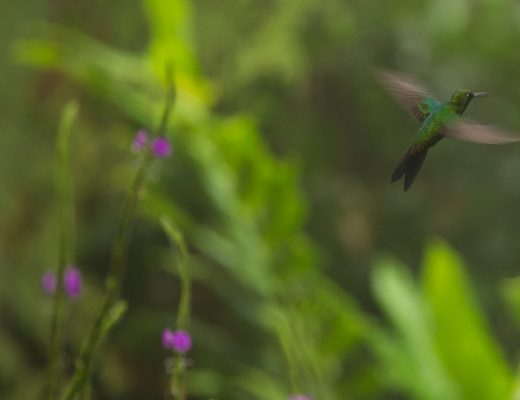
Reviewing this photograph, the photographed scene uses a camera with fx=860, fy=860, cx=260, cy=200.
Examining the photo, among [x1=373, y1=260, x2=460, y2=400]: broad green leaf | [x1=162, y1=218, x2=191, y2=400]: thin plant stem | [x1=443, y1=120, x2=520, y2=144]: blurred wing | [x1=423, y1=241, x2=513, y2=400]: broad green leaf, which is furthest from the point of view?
[x1=373, y1=260, x2=460, y2=400]: broad green leaf

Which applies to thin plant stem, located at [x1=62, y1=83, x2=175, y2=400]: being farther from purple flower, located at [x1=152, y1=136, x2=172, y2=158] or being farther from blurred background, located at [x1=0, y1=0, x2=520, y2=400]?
blurred background, located at [x1=0, y1=0, x2=520, y2=400]

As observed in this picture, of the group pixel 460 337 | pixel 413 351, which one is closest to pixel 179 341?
pixel 460 337

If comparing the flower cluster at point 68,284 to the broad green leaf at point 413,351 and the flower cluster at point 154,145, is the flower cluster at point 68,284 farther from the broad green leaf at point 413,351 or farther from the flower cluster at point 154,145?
the broad green leaf at point 413,351

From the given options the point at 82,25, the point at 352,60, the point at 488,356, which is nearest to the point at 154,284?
the point at 82,25

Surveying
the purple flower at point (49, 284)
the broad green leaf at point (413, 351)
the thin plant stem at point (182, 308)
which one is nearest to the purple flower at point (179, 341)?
the thin plant stem at point (182, 308)

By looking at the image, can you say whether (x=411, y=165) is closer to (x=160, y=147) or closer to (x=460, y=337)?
(x=160, y=147)

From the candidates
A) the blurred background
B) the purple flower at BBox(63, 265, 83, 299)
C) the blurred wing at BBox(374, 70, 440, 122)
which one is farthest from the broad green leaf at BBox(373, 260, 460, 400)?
the blurred wing at BBox(374, 70, 440, 122)
